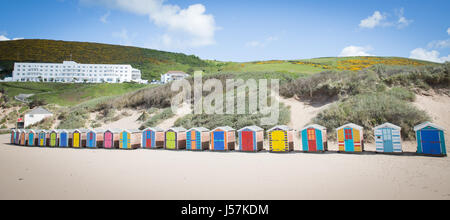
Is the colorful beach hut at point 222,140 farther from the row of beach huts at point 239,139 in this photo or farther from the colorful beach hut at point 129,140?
the colorful beach hut at point 129,140

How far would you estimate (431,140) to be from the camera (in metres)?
9.86

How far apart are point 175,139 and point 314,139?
8.17 m

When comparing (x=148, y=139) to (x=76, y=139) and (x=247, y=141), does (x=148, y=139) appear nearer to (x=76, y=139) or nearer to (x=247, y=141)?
(x=76, y=139)

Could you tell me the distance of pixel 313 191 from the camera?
5.48m

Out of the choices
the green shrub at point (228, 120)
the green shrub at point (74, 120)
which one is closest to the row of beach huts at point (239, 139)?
the green shrub at point (228, 120)

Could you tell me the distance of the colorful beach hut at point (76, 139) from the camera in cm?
1741

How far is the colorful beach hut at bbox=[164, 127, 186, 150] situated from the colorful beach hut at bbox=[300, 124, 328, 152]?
7.46m

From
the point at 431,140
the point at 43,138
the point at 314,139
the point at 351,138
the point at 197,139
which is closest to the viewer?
the point at 431,140

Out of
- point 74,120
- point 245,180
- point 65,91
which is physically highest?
point 65,91

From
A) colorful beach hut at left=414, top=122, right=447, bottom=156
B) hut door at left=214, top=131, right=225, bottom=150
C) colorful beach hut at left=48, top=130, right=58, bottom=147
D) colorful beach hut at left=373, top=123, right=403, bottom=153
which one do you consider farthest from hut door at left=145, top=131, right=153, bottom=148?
colorful beach hut at left=414, top=122, right=447, bottom=156

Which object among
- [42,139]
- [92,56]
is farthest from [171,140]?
[92,56]

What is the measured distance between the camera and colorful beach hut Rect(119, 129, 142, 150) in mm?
15617
